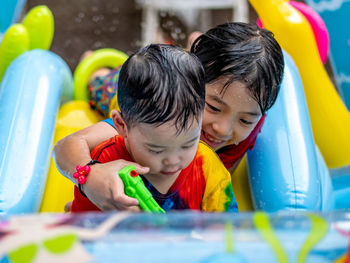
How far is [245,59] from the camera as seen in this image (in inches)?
41.6

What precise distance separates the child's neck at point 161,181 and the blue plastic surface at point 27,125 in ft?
1.18

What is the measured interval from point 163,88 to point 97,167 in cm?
22

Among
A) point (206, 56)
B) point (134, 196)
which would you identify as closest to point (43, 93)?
point (206, 56)

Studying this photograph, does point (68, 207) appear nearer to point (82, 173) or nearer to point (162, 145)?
point (82, 173)

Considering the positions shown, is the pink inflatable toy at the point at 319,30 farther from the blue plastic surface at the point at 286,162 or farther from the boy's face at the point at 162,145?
the boy's face at the point at 162,145

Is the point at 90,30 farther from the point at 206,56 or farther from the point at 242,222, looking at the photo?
the point at 242,222

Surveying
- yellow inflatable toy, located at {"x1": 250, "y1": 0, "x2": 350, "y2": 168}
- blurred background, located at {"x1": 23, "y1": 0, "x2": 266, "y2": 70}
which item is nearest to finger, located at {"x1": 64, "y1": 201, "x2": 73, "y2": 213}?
yellow inflatable toy, located at {"x1": 250, "y1": 0, "x2": 350, "y2": 168}

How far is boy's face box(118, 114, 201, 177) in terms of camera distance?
83 centimetres

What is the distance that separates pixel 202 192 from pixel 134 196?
228 millimetres

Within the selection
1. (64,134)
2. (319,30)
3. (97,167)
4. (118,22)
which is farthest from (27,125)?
(118,22)

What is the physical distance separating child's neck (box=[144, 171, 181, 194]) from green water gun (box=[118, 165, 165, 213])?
0.46 feet

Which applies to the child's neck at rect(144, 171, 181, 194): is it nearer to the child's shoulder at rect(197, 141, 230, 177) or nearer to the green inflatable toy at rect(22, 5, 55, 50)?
the child's shoulder at rect(197, 141, 230, 177)

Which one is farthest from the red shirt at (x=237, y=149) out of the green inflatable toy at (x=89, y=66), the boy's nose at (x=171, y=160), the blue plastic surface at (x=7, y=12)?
the blue plastic surface at (x=7, y=12)

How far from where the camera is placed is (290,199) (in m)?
1.21
